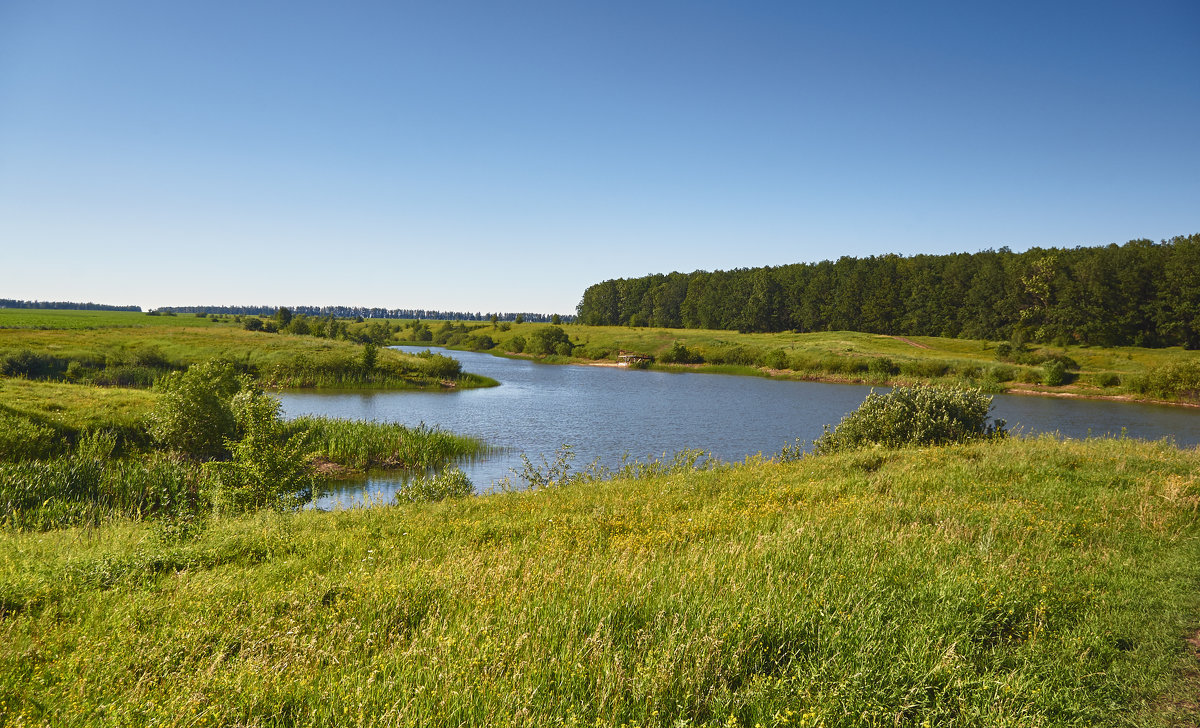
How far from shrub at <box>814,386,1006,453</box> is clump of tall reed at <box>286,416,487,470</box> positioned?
15537 mm

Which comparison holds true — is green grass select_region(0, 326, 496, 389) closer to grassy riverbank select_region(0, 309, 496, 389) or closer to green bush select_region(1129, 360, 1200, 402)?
grassy riverbank select_region(0, 309, 496, 389)

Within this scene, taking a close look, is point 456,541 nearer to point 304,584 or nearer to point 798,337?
point 304,584

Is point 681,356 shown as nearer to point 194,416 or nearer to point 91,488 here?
point 194,416

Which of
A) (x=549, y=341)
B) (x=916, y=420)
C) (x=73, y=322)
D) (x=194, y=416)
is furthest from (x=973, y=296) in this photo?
(x=73, y=322)

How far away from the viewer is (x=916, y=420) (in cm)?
2031

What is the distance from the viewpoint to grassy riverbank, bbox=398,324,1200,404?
54.1m

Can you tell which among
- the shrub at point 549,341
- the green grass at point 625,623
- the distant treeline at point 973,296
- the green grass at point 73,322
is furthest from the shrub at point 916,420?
the green grass at point 73,322

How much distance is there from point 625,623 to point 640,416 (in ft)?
113

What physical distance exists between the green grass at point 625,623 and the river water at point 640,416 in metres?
13.3

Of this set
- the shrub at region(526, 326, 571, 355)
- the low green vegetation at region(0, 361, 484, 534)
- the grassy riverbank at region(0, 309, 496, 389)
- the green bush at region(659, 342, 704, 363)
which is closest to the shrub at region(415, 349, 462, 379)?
the grassy riverbank at region(0, 309, 496, 389)

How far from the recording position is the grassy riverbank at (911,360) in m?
54.1

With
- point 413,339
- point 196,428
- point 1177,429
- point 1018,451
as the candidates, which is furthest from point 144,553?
point 413,339

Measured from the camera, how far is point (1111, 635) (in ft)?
17.4

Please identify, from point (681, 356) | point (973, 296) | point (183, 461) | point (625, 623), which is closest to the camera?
point (625, 623)
